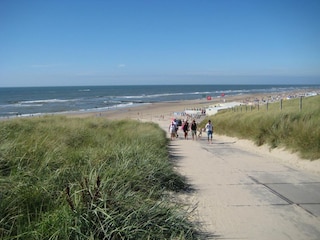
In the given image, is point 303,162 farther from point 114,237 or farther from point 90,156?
point 114,237

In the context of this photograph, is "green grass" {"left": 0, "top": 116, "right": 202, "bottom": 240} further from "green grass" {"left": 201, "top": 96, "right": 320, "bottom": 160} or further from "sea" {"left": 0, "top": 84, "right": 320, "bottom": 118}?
"sea" {"left": 0, "top": 84, "right": 320, "bottom": 118}

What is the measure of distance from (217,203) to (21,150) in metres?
3.43

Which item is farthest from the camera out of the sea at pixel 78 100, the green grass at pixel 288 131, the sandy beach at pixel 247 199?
the sea at pixel 78 100

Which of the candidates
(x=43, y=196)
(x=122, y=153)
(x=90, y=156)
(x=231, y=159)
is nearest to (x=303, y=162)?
(x=231, y=159)

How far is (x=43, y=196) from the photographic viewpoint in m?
3.90

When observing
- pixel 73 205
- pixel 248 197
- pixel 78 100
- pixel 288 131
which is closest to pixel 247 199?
pixel 248 197

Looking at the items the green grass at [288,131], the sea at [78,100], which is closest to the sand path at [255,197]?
the green grass at [288,131]

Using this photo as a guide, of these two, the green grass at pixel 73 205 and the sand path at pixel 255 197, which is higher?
the green grass at pixel 73 205

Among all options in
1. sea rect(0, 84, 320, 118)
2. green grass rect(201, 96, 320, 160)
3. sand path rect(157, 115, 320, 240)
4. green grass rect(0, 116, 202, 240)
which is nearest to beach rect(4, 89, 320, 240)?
sand path rect(157, 115, 320, 240)

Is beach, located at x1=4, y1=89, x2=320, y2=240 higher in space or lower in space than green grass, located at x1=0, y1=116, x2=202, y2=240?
lower

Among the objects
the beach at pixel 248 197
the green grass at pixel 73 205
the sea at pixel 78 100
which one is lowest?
the sea at pixel 78 100

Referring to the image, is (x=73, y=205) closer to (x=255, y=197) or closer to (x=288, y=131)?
(x=255, y=197)

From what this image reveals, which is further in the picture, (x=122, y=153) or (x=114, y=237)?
(x=122, y=153)

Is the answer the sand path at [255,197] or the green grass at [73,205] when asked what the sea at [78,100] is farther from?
the green grass at [73,205]
